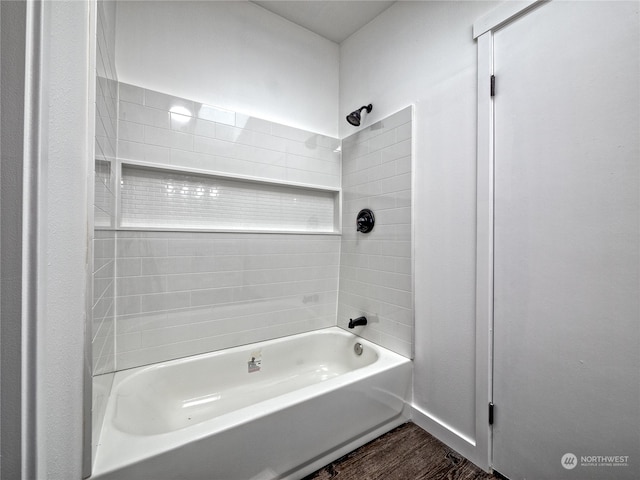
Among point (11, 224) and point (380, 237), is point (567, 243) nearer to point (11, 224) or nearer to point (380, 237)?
point (380, 237)

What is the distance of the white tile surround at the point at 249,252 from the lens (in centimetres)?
161

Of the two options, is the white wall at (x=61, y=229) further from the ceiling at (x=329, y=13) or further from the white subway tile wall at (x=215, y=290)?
the ceiling at (x=329, y=13)

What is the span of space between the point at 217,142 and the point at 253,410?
159 centimetres

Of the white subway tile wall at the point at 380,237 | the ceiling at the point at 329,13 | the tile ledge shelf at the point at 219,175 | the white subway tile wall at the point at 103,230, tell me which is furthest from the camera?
the ceiling at the point at 329,13

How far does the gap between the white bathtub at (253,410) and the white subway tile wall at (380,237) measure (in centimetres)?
20

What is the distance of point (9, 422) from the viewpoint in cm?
45

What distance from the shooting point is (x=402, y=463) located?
1421 millimetres

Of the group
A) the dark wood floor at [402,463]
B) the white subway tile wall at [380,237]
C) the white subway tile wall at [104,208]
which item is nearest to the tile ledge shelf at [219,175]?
the white subway tile wall at [104,208]

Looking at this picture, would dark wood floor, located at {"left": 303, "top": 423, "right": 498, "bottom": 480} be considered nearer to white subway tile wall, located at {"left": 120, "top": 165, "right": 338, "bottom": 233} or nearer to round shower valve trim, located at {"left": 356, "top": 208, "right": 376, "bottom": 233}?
round shower valve trim, located at {"left": 356, "top": 208, "right": 376, "bottom": 233}

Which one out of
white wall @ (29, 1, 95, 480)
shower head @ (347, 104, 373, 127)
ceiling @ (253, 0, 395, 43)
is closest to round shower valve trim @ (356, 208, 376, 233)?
shower head @ (347, 104, 373, 127)

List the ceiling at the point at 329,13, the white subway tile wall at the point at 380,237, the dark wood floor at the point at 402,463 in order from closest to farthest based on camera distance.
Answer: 1. the dark wood floor at the point at 402,463
2. the white subway tile wall at the point at 380,237
3. the ceiling at the point at 329,13

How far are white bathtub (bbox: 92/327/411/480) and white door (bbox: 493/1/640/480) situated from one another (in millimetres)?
667

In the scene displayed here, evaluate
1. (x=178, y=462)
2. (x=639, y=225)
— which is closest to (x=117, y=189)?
(x=178, y=462)

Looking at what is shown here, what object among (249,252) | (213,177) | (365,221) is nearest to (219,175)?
(213,177)
